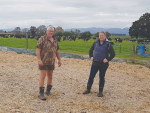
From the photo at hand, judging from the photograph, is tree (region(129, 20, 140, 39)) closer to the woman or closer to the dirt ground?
the dirt ground

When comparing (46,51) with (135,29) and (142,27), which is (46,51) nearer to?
(142,27)

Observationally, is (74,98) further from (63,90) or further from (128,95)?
(128,95)

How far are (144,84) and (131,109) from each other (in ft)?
10.5

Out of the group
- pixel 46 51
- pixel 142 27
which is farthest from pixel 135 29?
pixel 46 51

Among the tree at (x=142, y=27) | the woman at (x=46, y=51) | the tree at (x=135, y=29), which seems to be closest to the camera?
the woman at (x=46, y=51)

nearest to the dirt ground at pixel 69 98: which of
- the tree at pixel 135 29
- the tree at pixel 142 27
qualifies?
the tree at pixel 142 27

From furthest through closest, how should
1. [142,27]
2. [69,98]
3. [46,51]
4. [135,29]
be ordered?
[135,29] → [142,27] → [69,98] → [46,51]

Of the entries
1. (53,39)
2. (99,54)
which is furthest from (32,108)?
(99,54)

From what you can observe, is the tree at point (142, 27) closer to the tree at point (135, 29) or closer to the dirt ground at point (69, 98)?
the tree at point (135, 29)

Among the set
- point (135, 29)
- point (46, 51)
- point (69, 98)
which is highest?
point (135, 29)

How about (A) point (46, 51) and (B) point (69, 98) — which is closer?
(A) point (46, 51)

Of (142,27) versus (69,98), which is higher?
(142,27)

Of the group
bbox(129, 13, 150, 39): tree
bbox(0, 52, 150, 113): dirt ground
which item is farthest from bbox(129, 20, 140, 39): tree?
bbox(0, 52, 150, 113): dirt ground

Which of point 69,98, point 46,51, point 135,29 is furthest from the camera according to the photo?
point 135,29
